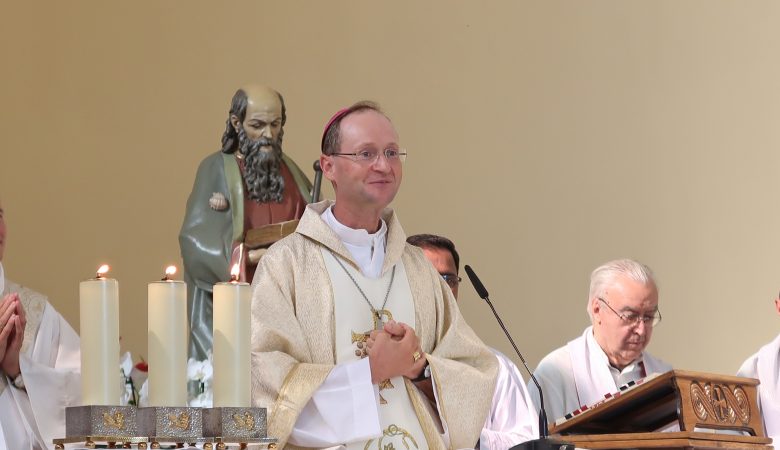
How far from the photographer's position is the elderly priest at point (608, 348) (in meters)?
5.25

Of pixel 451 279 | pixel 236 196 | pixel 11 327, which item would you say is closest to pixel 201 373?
pixel 11 327

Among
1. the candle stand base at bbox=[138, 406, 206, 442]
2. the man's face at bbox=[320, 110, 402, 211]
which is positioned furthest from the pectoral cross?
the candle stand base at bbox=[138, 406, 206, 442]

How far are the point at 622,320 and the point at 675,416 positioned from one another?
803mm

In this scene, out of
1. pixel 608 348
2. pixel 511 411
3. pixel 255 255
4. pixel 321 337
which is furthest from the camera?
pixel 608 348

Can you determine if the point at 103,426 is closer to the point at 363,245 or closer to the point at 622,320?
the point at 363,245

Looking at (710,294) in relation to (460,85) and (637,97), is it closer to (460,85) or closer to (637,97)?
(637,97)

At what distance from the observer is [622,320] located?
5270 millimetres

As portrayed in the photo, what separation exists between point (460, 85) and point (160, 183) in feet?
4.99

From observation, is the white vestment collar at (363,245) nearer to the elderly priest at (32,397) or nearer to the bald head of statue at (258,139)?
the elderly priest at (32,397)

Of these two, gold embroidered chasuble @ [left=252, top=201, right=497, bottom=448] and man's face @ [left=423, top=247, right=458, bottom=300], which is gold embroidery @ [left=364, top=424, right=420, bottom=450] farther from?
man's face @ [left=423, top=247, right=458, bottom=300]

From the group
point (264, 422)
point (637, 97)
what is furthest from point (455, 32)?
point (264, 422)

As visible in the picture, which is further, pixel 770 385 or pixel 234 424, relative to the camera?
pixel 770 385

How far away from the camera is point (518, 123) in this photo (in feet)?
22.9

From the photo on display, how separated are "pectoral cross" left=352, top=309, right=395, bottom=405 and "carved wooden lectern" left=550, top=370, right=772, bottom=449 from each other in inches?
25.3
